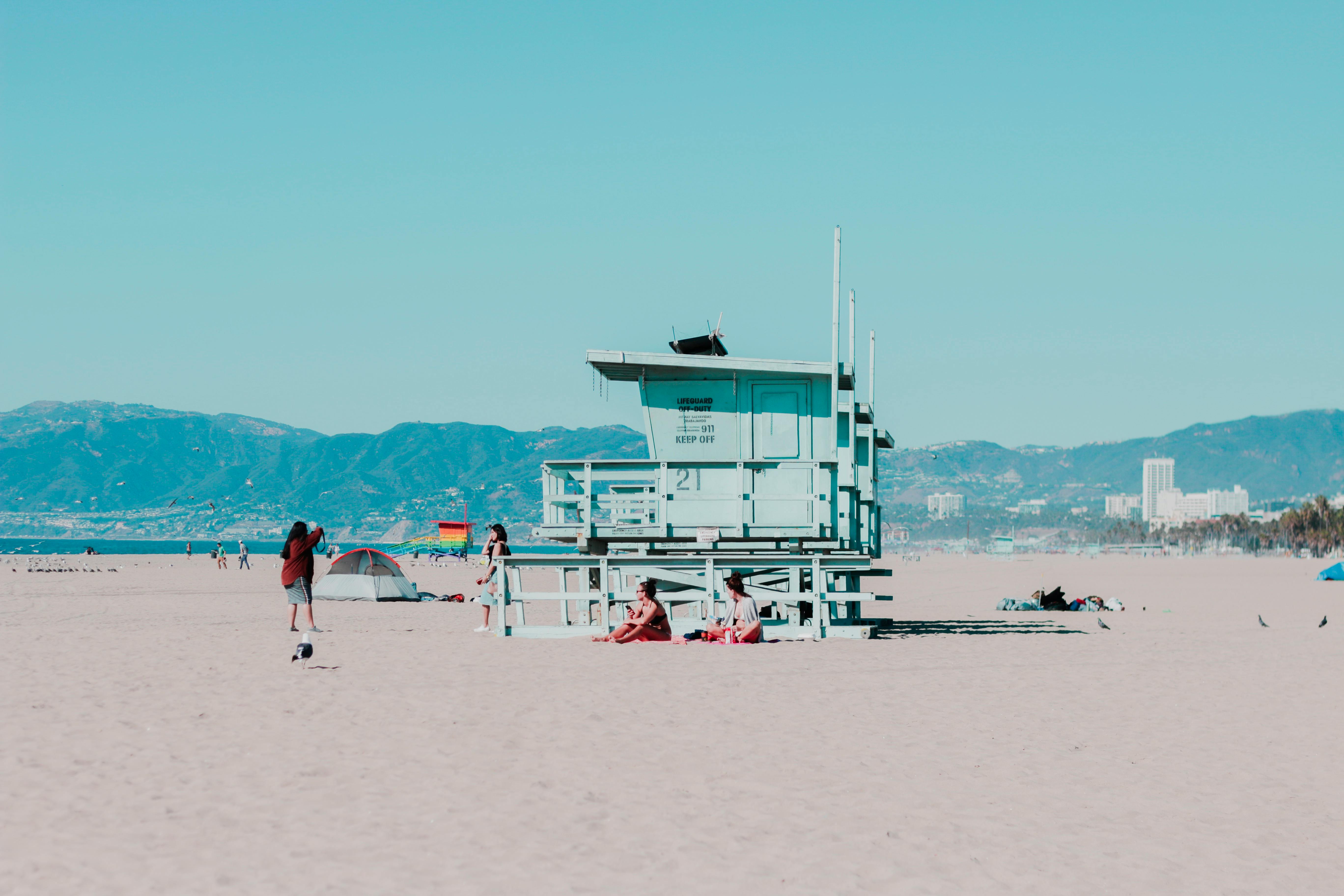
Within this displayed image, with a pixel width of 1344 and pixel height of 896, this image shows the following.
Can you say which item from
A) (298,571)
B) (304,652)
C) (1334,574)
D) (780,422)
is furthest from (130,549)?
(304,652)

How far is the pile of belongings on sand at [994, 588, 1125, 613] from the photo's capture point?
2786 centimetres

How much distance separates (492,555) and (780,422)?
4.80 m

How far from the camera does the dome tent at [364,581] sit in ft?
98.9

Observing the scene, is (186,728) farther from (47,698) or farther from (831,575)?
(831,575)

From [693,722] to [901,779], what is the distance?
243 cm

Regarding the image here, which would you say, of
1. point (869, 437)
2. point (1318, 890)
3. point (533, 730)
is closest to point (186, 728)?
point (533, 730)

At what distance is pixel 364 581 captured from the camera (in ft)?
99.6

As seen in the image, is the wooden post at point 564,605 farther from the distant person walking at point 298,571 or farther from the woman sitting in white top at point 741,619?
the distant person walking at point 298,571

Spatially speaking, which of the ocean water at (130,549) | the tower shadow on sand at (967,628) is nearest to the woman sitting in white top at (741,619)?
the tower shadow on sand at (967,628)

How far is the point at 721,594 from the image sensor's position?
18.2 meters

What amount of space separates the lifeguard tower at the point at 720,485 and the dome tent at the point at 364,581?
12.9m

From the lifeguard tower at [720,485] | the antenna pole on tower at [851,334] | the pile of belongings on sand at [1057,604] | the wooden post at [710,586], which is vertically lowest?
the pile of belongings on sand at [1057,604]

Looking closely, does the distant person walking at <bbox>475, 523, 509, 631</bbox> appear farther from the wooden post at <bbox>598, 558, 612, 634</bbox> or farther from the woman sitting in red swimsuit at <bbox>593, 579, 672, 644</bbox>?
the woman sitting in red swimsuit at <bbox>593, 579, 672, 644</bbox>

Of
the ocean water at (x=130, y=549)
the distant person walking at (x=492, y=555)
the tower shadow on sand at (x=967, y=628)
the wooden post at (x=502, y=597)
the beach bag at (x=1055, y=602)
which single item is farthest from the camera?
the ocean water at (x=130, y=549)
